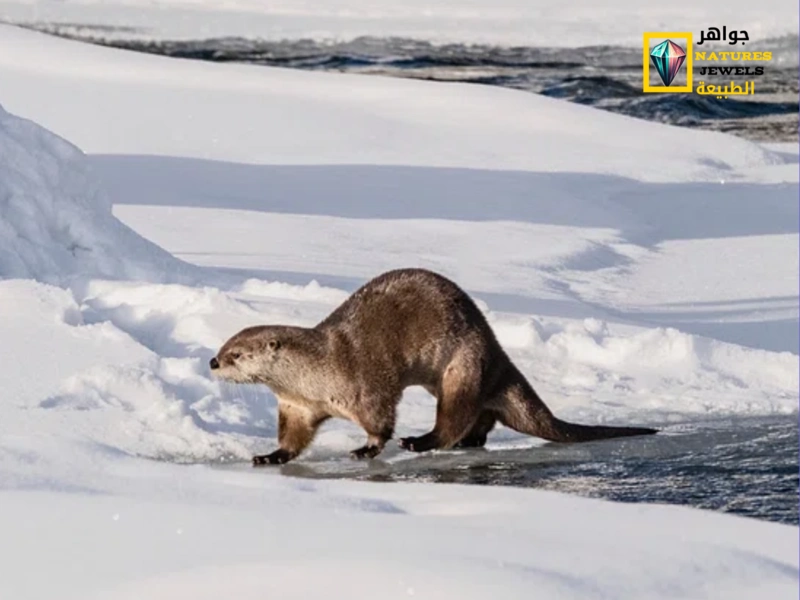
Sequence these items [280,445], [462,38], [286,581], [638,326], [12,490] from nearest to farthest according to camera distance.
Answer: [286,581]
[12,490]
[280,445]
[638,326]
[462,38]

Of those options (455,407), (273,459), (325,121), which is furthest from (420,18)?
(273,459)

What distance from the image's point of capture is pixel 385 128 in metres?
19.1

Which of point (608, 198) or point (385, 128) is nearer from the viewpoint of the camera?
point (608, 198)

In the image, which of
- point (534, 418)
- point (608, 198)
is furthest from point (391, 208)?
point (534, 418)

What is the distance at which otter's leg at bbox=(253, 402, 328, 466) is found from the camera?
653cm

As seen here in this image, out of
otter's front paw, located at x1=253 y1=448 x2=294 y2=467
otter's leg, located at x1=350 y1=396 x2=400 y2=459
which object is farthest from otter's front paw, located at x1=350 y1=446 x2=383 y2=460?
otter's front paw, located at x1=253 y1=448 x2=294 y2=467

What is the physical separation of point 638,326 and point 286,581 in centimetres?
550

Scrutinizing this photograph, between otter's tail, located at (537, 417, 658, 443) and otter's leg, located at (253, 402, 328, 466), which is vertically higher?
otter's leg, located at (253, 402, 328, 466)

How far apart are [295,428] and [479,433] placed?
76 cm

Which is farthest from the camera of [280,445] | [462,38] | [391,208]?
[462,38]

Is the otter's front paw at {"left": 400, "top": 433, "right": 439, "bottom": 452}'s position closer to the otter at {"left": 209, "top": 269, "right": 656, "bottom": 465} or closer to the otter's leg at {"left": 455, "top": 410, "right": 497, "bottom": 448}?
the otter at {"left": 209, "top": 269, "right": 656, "bottom": 465}

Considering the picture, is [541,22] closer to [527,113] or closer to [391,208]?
[527,113]

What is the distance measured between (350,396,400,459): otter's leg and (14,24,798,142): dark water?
1714 cm

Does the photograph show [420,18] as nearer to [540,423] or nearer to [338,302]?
[338,302]
